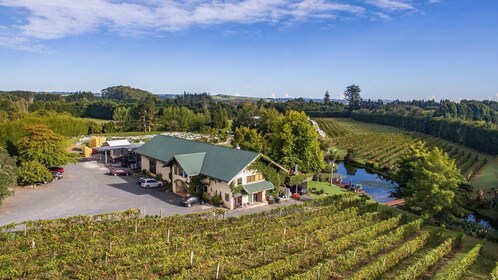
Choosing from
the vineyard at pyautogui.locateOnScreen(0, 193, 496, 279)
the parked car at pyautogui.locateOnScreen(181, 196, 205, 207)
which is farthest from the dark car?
the parked car at pyautogui.locateOnScreen(181, 196, 205, 207)

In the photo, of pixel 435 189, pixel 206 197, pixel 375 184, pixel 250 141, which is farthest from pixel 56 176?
pixel 375 184

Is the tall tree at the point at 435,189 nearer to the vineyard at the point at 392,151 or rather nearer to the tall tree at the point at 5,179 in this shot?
the vineyard at the point at 392,151

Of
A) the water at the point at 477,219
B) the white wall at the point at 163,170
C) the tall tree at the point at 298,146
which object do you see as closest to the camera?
the water at the point at 477,219

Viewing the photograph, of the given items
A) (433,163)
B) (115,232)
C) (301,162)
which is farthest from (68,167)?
(433,163)

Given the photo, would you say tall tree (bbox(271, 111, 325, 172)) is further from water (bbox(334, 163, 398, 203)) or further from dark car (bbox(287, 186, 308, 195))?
water (bbox(334, 163, 398, 203))

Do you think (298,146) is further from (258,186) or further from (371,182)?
(371,182)

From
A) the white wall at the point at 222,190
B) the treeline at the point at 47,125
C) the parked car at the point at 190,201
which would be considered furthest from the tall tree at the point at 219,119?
the parked car at the point at 190,201
